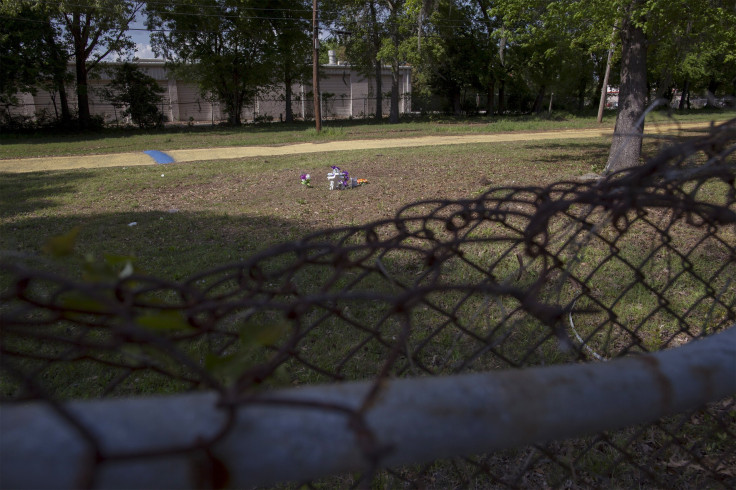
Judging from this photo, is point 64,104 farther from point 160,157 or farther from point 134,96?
point 160,157

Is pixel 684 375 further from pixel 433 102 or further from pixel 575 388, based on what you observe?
pixel 433 102

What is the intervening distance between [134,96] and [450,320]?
27.3 meters

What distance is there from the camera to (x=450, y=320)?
1.21m

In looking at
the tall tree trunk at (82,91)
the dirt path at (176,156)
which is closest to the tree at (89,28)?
the tall tree trunk at (82,91)

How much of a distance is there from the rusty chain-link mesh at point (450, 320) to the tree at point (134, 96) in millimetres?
23019

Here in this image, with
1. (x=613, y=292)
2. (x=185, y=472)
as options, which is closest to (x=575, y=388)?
(x=185, y=472)

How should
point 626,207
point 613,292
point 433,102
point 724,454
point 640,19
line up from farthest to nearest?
1. point 433,102
2. point 640,19
3. point 613,292
4. point 724,454
5. point 626,207

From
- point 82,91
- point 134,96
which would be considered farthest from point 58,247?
point 134,96

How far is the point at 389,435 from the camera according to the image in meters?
0.54

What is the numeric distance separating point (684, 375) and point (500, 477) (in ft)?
5.07

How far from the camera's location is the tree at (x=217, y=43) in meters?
23.5

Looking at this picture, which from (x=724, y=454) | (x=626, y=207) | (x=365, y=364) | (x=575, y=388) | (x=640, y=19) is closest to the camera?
(x=575, y=388)

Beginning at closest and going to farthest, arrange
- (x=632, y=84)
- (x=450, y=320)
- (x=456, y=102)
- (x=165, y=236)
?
(x=450, y=320), (x=165, y=236), (x=632, y=84), (x=456, y=102)

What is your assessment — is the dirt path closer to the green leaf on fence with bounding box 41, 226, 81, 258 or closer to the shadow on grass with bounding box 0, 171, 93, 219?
the shadow on grass with bounding box 0, 171, 93, 219
